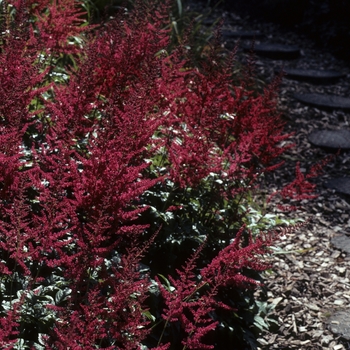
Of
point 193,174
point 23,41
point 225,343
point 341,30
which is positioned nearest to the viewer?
point 193,174

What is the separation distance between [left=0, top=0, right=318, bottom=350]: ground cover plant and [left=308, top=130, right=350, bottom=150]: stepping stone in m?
3.11

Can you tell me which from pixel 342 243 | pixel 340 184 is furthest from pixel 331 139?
pixel 342 243

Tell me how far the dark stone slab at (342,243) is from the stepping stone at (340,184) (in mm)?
837

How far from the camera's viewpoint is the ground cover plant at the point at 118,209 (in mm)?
2215

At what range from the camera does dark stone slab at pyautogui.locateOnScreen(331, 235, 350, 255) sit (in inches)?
196

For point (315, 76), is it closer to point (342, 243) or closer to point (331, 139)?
point (331, 139)

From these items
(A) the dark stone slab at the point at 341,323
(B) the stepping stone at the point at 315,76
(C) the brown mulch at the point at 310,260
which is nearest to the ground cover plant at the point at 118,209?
(C) the brown mulch at the point at 310,260

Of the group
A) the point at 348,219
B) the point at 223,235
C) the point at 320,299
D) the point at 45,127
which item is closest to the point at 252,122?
the point at 223,235

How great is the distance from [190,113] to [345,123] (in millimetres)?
4565

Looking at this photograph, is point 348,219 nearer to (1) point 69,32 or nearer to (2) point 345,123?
(2) point 345,123

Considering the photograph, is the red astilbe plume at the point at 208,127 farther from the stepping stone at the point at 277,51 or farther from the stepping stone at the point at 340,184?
the stepping stone at the point at 277,51

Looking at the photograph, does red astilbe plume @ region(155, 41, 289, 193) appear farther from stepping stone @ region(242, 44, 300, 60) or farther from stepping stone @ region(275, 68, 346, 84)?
stepping stone @ region(242, 44, 300, 60)

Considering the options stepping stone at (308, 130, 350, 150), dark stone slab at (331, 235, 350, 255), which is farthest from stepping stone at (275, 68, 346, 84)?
dark stone slab at (331, 235, 350, 255)

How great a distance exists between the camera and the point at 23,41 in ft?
10.8
